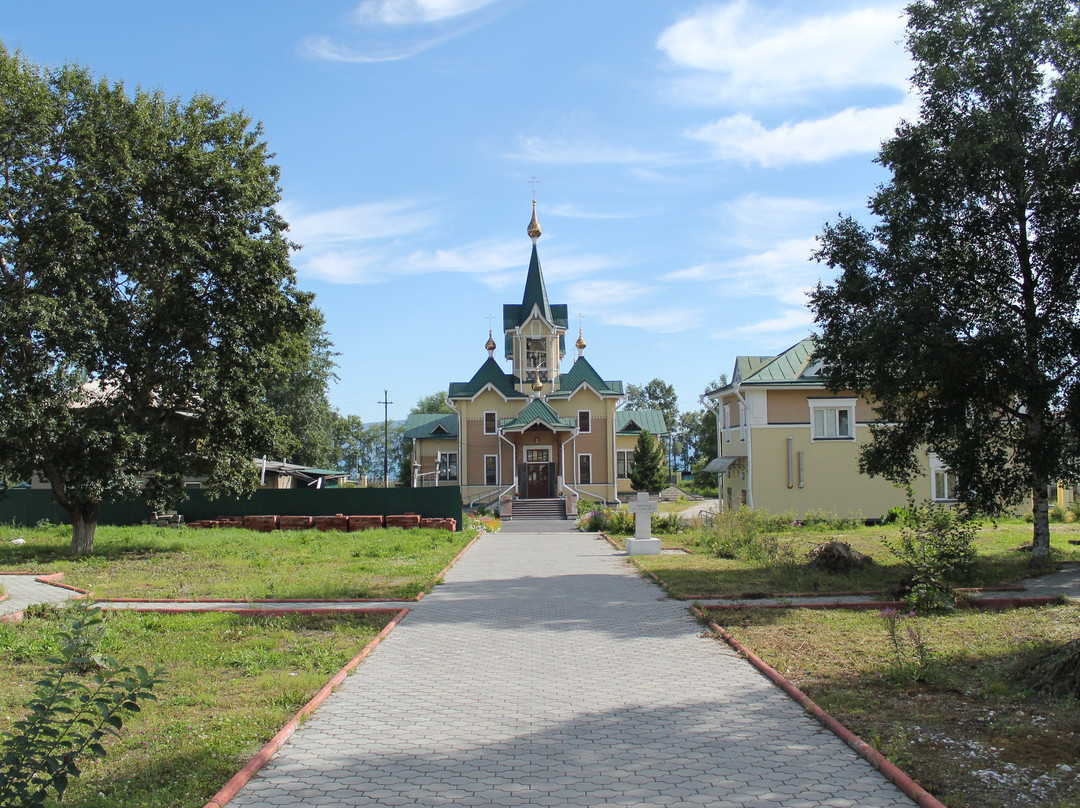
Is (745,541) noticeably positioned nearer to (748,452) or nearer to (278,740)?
(748,452)

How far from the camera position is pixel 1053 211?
1550 centimetres

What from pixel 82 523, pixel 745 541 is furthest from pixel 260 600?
pixel 745 541

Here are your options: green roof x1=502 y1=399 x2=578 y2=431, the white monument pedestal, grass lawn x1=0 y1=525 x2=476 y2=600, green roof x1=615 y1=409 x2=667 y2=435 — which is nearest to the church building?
green roof x1=502 y1=399 x2=578 y2=431

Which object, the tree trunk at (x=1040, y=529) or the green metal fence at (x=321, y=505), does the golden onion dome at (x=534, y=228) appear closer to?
the green metal fence at (x=321, y=505)

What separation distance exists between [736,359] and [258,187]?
21436 millimetres

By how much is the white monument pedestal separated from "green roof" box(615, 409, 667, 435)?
3409 cm

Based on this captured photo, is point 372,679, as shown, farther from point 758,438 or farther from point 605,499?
point 605,499

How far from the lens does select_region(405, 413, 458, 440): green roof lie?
50469mm

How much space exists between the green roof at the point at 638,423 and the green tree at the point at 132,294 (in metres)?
36.9

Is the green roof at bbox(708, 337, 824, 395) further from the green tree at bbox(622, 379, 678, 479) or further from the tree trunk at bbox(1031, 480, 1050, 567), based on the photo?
the green tree at bbox(622, 379, 678, 479)

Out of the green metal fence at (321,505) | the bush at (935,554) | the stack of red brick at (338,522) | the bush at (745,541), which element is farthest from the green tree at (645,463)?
the bush at (935,554)

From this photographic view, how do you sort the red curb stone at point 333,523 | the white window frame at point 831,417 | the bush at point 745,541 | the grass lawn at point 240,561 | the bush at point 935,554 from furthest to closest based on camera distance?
the white window frame at point 831,417
the red curb stone at point 333,523
the bush at point 745,541
the grass lawn at point 240,561
the bush at point 935,554

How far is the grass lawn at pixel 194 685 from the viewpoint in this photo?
541cm

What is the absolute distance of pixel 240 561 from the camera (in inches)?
774
